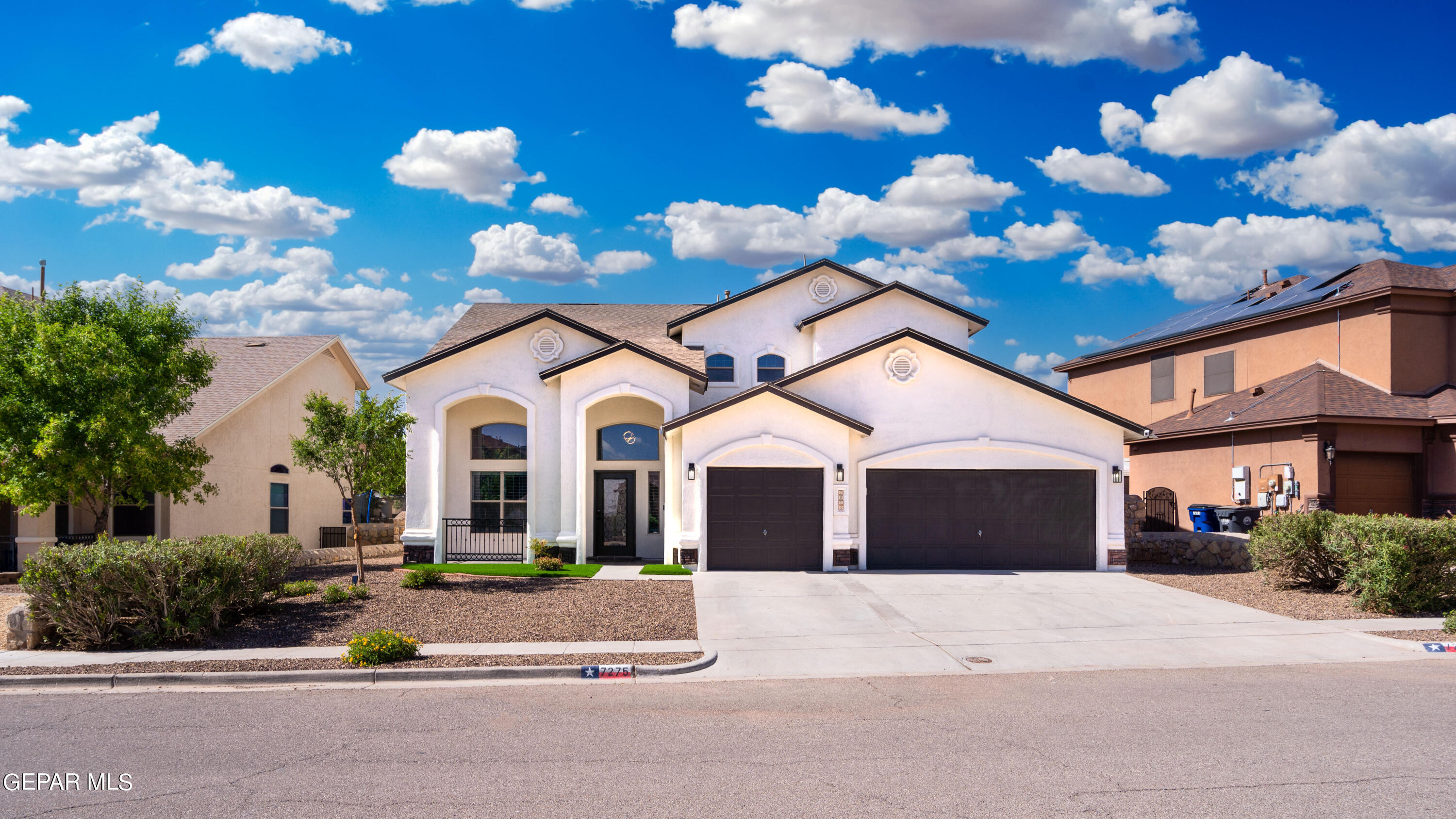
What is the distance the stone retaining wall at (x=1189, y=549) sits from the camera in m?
21.2

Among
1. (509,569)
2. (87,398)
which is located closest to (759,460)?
(509,569)

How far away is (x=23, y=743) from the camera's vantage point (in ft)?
25.8

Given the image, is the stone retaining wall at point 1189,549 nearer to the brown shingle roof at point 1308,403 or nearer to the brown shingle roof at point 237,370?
the brown shingle roof at point 1308,403

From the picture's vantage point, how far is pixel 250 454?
24.6m

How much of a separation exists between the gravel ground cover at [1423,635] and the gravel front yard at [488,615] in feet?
33.9

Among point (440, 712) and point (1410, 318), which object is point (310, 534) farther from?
point (1410, 318)

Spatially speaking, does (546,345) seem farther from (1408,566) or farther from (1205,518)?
(1205,518)

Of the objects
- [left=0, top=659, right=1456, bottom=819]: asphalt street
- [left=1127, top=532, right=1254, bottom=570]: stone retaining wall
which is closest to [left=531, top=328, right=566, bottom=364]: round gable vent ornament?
[left=0, top=659, right=1456, bottom=819]: asphalt street

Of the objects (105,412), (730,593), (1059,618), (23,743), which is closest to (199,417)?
(105,412)

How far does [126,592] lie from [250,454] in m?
13.7

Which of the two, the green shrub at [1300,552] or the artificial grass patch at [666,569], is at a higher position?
the green shrub at [1300,552]

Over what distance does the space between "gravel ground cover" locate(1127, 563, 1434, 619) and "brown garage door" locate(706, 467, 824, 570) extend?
7317mm

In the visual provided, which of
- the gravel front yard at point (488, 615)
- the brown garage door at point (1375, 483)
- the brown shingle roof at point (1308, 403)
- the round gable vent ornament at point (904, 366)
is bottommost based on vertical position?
the gravel front yard at point (488, 615)

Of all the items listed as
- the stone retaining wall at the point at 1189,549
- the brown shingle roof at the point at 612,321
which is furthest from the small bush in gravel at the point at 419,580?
the stone retaining wall at the point at 1189,549
